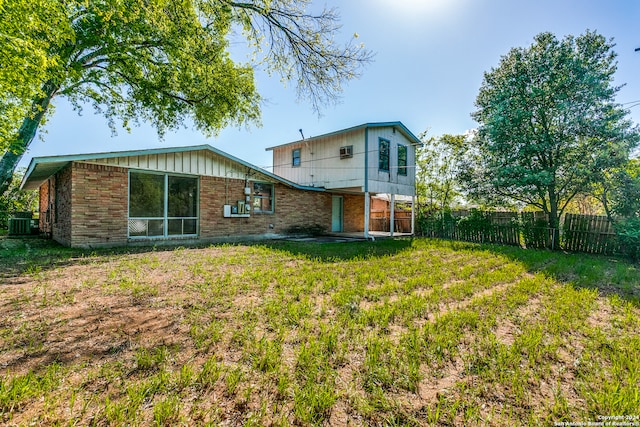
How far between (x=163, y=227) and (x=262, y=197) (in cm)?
409

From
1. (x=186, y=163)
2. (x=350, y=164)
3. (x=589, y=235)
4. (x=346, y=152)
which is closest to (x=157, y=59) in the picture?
(x=186, y=163)

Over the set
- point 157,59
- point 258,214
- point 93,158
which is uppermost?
point 157,59

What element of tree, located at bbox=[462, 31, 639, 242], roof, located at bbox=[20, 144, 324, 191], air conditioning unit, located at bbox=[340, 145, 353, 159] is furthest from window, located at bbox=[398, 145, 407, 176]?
roof, located at bbox=[20, 144, 324, 191]

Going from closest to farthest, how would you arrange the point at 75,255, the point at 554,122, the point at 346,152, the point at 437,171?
the point at 75,255
the point at 554,122
the point at 346,152
the point at 437,171

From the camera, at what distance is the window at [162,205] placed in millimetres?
9023

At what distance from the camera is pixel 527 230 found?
36.4ft

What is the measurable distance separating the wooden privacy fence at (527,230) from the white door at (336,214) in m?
4.75

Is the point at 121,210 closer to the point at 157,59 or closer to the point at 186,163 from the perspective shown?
the point at 186,163

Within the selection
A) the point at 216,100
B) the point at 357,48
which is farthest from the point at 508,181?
the point at 216,100

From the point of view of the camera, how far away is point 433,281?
5277 millimetres

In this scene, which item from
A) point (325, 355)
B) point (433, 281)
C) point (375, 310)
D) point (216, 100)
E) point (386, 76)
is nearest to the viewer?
point (325, 355)

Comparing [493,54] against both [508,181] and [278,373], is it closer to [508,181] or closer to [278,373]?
[508,181]

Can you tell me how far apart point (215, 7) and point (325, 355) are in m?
5.24

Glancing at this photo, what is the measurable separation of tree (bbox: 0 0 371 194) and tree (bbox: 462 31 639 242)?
9.55 metres
